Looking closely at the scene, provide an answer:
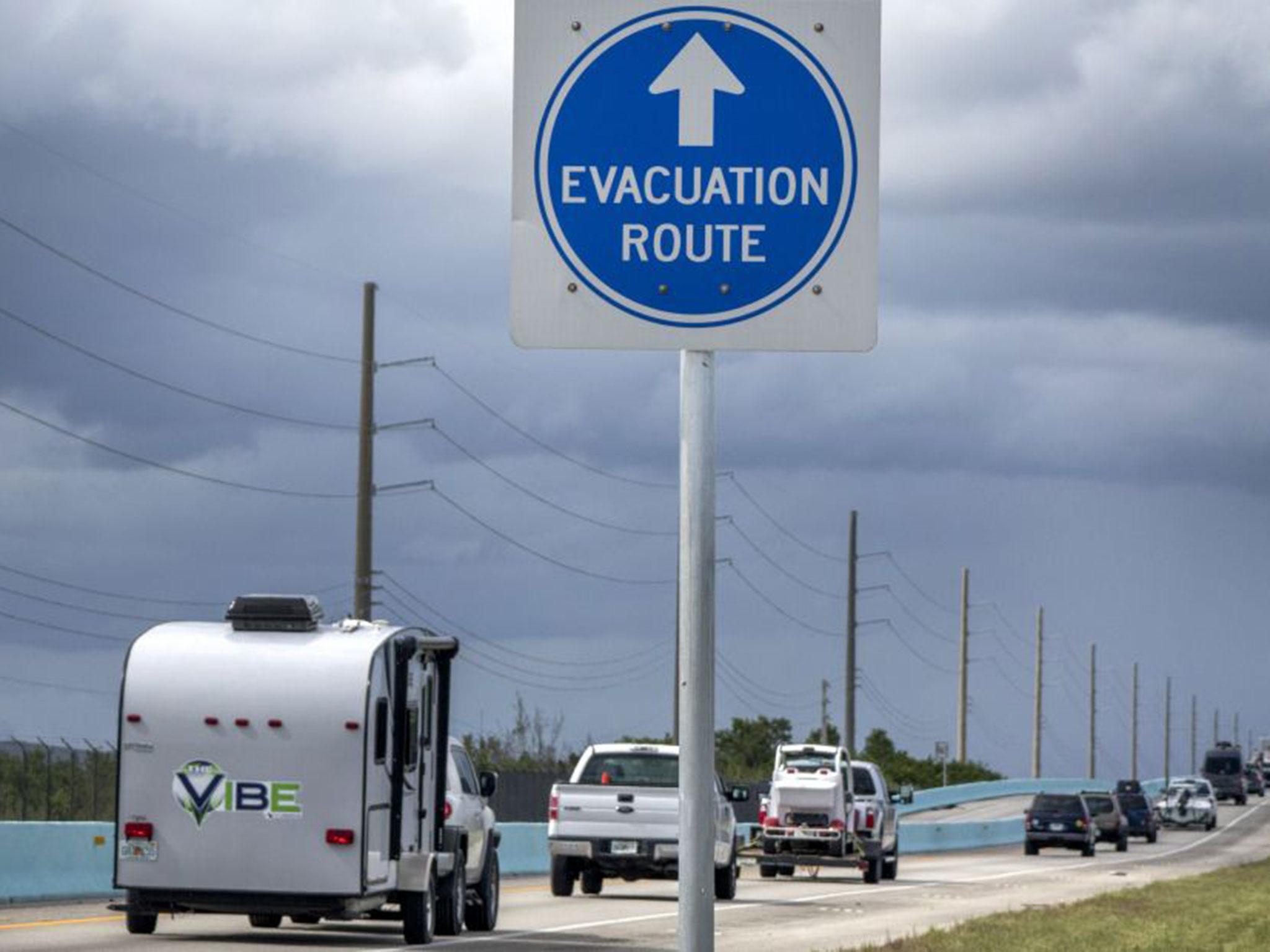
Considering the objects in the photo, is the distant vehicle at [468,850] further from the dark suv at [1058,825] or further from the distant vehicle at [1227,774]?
the distant vehicle at [1227,774]

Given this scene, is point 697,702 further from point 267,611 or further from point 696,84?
point 267,611

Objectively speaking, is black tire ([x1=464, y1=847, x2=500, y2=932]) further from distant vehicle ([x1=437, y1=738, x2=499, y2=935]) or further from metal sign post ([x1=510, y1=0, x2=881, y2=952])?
metal sign post ([x1=510, y1=0, x2=881, y2=952])

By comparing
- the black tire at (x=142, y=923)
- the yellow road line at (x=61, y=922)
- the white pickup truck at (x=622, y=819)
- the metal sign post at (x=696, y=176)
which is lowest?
the yellow road line at (x=61, y=922)


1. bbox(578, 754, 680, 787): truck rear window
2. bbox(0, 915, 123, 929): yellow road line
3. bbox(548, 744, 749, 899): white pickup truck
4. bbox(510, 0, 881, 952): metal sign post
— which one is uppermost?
bbox(510, 0, 881, 952): metal sign post

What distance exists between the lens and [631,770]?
34.4m

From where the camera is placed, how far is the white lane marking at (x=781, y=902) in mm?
24344

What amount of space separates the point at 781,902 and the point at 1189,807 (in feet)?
205

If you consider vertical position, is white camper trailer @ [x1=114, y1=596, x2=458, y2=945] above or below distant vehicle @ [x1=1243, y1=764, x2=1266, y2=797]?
above

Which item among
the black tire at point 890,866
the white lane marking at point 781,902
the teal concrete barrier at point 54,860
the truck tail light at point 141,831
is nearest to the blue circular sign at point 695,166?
the white lane marking at point 781,902

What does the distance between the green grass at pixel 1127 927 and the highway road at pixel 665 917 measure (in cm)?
109

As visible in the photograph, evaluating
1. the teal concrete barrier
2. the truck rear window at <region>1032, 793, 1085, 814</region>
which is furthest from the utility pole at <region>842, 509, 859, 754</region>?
the teal concrete barrier

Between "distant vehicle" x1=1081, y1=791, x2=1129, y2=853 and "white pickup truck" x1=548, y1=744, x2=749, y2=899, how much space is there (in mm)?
40355

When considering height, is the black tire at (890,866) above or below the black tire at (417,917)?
below

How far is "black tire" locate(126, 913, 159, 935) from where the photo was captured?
23.0m
